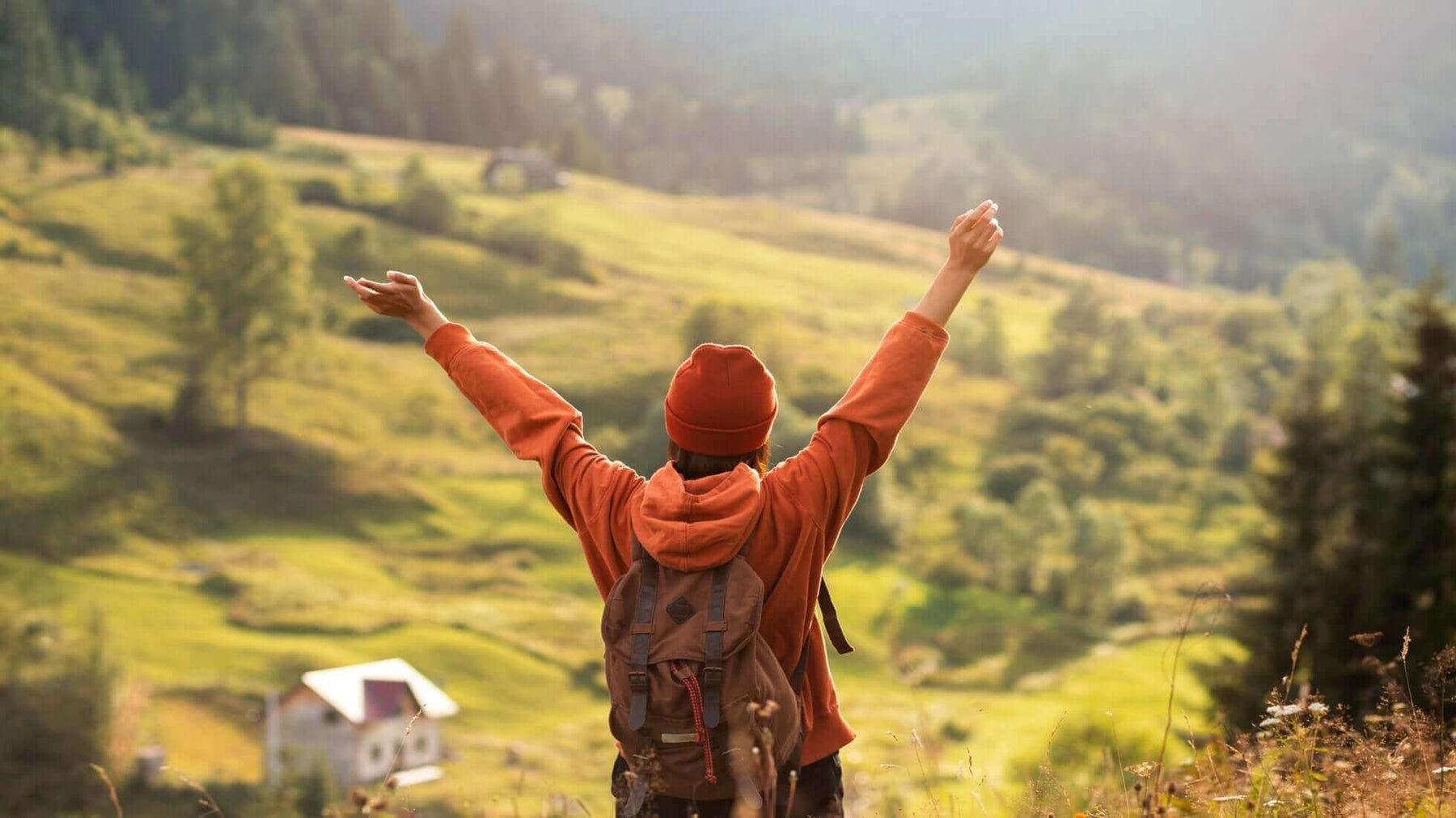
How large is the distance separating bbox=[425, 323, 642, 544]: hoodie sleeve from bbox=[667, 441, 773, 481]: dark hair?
14 centimetres

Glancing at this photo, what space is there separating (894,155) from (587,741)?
131653mm

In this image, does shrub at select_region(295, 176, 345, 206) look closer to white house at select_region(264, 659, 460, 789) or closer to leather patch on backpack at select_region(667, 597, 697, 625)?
white house at select_region(264, 659, 460, 789)

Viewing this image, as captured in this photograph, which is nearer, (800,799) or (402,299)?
(800,799)

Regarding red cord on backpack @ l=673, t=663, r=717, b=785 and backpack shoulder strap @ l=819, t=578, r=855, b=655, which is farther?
backpack shoulder strap @ l=819, t=578, r=855, b=655

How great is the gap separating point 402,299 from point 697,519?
1.02 metres

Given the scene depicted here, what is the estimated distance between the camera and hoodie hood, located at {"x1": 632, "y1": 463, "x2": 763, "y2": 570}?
8.05ft

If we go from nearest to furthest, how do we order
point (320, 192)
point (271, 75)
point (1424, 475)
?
point (1424, 475), point (320, 192), point (271, 75)

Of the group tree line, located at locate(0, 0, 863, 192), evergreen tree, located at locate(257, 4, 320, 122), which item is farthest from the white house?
evergreen tree, located at locate(257, 4, 320, 122)

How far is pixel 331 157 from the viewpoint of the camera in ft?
256

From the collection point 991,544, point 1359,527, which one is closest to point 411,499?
point 991,544

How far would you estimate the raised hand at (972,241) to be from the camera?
113 inches

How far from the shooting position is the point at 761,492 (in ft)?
8.45

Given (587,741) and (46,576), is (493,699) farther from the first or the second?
(46,576)

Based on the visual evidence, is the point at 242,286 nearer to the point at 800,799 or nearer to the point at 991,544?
the point at 991,544
